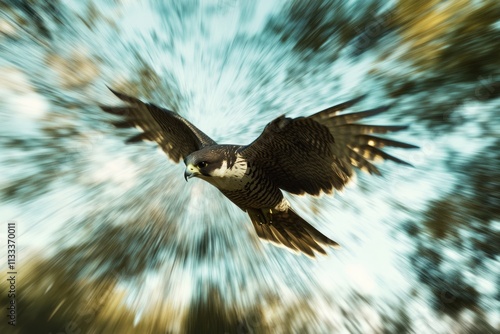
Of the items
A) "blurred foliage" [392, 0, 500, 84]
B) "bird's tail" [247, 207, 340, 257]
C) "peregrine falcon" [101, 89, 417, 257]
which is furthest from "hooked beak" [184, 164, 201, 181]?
"blurred foliage" [392, 0, 500, 84]

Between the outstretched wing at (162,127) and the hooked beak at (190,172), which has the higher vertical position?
the outstretched wing at (162,127)

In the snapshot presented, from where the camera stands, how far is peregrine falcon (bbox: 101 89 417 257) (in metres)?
3.50

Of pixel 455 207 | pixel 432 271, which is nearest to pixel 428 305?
pixel 432 271

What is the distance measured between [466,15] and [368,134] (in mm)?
1649

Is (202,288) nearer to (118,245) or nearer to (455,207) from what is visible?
(118,245)

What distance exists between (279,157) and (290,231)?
1.12 meters

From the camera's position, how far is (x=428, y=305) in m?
5.61

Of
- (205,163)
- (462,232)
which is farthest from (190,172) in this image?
(462,232)

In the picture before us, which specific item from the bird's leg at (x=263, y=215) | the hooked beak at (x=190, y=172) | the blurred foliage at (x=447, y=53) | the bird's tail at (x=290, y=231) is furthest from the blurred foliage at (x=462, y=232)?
the hooked beak at (x=190, y=172)

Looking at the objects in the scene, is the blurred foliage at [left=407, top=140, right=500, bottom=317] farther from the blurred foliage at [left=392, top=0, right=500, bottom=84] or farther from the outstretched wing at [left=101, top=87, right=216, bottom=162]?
the outstretched wing at [left=101, top=87, right=216, bottom=162]

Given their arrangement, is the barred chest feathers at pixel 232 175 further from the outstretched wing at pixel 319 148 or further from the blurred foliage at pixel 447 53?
the blurred foliage at pixel 447 53

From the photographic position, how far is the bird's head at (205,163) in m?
3.96

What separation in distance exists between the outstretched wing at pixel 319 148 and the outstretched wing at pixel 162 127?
29.8 inches

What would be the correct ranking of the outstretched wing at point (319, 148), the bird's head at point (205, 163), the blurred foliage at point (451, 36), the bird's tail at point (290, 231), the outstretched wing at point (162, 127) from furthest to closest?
the bird's tail at point (290, 231) < the outstretched wing at point (162, 127) < the blurred foliage at point (451, 36) < the bird's head at point (205, 163) < the outstretched wing at point (319, 148)
